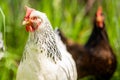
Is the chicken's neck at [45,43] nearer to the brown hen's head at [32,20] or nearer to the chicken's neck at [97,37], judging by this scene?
the brown hen's head at [32,20]

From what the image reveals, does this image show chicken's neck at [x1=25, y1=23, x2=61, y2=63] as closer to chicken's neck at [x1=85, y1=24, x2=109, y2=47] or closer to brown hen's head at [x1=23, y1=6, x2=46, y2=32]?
brown hen's head at [x1=23, y1=6, x2=46, y2=32]

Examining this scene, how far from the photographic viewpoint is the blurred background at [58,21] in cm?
418

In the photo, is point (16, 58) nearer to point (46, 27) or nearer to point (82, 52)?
point (82, 52)

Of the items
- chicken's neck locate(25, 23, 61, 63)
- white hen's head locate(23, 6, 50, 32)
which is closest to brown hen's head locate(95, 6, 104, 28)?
chicken's neck locate(25, 23, 61, 63)

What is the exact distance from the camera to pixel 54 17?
15.1 feet

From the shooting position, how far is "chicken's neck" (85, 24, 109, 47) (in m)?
4.42

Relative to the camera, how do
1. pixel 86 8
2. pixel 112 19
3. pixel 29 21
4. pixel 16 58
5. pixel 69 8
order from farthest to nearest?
pixel 86 8 < pixel 69 8 < pixel 112 19 < pixel 16 58 < pixel 29 21

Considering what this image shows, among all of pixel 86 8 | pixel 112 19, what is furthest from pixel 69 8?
pixel 112 19

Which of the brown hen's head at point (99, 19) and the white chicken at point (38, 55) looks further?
the brown hen's head at point (99, 19)

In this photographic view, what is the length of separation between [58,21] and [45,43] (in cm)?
164

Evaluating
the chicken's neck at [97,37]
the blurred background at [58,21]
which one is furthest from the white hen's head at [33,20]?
the chicken's neck at [97,37]

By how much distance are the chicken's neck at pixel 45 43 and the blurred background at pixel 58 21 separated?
78 cm

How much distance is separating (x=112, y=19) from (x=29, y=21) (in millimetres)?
1783

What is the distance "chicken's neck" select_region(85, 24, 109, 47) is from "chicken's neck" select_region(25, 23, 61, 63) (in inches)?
58.9
